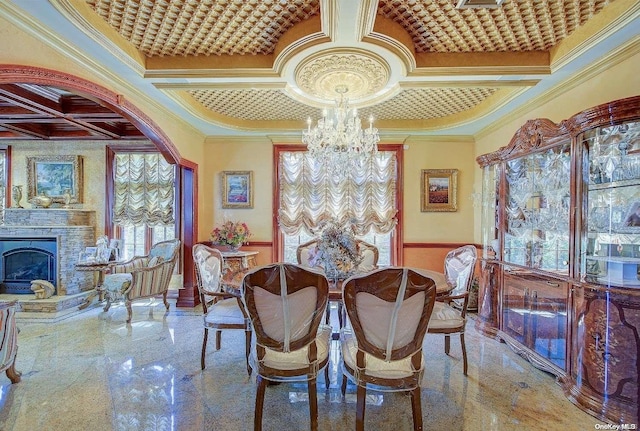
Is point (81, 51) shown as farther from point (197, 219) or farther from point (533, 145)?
point (533, 145)

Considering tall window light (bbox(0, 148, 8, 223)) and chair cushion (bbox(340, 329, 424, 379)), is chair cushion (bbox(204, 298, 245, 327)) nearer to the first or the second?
chair cushion (bbox(340, 329, 424, 379))

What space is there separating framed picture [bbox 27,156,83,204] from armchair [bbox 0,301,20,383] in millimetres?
3692

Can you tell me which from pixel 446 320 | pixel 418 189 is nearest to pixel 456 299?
pixel 446 320

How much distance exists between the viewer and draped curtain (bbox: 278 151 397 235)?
5203 mm

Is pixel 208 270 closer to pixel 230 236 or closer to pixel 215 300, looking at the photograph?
pixel 215 300

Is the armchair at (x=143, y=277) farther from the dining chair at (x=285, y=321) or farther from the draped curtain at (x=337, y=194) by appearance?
the dining chair at (x=285, y=321)

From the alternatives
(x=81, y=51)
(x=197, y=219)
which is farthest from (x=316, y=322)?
(x=197, y=219)

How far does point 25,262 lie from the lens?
493 centimetres

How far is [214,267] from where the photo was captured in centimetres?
305

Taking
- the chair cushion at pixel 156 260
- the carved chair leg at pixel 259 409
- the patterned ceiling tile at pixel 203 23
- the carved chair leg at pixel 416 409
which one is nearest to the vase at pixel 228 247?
the chair cushion at pixel 156 260

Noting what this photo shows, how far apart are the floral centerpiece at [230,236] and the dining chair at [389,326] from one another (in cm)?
333

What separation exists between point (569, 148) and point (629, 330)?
1.59m

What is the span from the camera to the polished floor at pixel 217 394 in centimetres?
208

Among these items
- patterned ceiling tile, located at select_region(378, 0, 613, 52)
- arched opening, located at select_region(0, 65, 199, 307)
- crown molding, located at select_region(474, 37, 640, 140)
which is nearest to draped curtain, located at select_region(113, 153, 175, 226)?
arched opening, located at select_region(0, 65, 199, 307)
